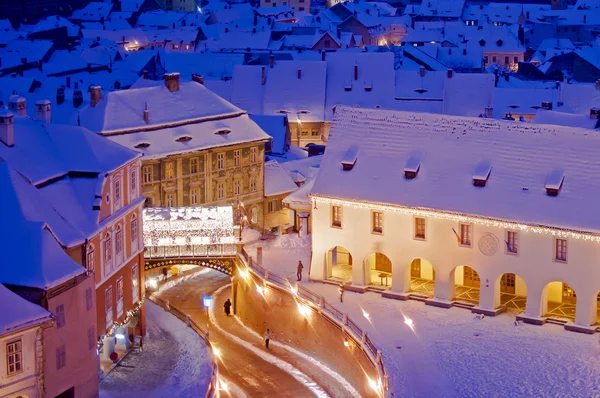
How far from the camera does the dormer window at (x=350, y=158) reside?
70562 mm

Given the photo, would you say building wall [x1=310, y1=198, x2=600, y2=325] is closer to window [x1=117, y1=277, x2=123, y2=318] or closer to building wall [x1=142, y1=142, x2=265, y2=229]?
window [x1=117, y1=277, x2=123, y2=318]

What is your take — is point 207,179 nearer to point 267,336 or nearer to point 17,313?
point 267,336

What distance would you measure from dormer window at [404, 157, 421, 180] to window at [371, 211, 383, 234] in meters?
2.53

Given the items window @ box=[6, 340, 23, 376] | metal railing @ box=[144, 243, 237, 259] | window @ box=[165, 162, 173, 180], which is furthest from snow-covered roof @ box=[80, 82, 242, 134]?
window @ box=[6, 340, 23, 376]

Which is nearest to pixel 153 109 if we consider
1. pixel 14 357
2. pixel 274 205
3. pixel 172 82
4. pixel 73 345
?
pixel 172 82

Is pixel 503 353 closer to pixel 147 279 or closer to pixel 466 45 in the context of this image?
pixel 147 279

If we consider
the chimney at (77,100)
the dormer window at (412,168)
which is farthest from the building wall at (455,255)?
the chimney at (77,100)

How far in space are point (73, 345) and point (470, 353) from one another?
58.3 ft

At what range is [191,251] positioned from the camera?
77.5m

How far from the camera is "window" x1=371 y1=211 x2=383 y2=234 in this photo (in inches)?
2736

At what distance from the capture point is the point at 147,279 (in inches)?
3248

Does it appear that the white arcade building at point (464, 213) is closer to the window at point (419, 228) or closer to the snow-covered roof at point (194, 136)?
the window at point (419, 228)

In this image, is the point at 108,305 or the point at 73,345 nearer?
the point at 73,345

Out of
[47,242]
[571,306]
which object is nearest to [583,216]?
[571,306]
